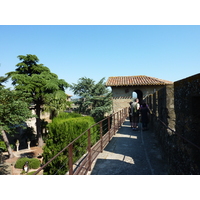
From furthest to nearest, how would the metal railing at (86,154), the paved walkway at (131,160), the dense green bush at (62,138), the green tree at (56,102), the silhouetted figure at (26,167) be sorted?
the green tree at (56,102), the silhouetted figure at (26,167), the dense green bush at (62,138), the paved walkway at (131,160), the metal railing at (86,154)

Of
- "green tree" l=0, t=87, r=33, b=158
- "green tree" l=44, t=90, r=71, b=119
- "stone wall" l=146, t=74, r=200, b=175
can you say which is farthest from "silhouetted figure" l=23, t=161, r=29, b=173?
"stone wall" l=146, t=74, r=200, b=175

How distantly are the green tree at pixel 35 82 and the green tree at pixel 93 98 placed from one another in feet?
12.6

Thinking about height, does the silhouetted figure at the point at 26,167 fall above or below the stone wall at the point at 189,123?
below

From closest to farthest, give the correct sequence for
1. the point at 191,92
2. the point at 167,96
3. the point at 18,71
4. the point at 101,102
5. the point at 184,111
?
the point at 191,92
the point at 184,111
the point at 167,96
the point at 18,71
the point at 101,102

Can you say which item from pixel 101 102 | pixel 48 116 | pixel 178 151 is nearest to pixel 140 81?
pixel 101 102

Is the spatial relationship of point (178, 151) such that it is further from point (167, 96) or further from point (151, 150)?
point (151, 150)

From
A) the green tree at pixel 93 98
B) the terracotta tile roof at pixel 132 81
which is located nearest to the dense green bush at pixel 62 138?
the terracotta tile roof at pixel 132 81

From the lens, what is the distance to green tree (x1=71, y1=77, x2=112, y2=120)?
23312mm

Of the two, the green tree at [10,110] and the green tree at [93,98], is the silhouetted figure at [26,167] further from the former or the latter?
the green tree at [93,98]

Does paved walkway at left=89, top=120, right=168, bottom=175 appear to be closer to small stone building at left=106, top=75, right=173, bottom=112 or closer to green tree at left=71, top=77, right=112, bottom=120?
small stone building at left=106, top=75, right=173, bottom=112

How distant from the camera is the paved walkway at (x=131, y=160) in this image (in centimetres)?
401

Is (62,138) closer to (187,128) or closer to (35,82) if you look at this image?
(187,128)

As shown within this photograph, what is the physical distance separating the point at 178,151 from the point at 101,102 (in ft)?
69.7

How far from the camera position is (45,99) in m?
20.3
